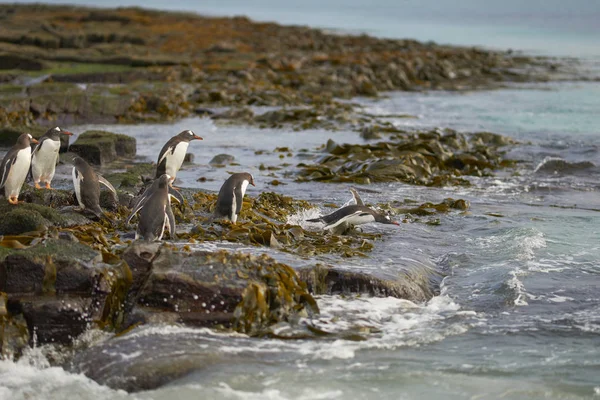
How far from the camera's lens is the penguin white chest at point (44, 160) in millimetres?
9414

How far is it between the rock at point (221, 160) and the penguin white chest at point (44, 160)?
3.99 meters

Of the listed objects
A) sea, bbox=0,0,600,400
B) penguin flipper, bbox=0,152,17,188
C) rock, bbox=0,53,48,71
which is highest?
rock, bbox=0,53,48,71

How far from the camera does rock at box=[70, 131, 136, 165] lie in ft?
41.3

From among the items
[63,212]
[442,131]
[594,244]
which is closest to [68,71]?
[442,131]

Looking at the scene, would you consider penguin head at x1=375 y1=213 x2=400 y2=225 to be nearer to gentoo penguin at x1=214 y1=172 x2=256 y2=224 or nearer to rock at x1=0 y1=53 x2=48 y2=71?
gentoo penguin at x1=214 y1=172 x2=256 y2=224

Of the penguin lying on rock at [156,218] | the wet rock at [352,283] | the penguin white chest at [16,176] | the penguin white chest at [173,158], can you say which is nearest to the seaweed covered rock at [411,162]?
the penguin white chest at [173,158]

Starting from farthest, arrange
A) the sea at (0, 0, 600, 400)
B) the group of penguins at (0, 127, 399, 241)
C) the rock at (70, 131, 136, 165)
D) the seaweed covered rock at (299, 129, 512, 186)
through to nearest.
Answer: the rock at (70, 131, 136, 165)
the seaweed covered rock at (299, 129, 512, 186)
the group of penguins at (0, 127, 399, 241)
the sea at (0, 0, 600, 400)

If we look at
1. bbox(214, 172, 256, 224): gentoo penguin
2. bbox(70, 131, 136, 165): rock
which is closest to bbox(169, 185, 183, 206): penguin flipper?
bbox(214, 172, 256, 224): gentoo penguin

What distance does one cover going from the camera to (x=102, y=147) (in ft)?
41.6

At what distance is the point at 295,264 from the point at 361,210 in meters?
1.73

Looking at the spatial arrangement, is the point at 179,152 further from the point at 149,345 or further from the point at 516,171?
the point at 516,171

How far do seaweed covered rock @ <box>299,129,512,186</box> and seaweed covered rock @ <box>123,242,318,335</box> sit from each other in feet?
18.7

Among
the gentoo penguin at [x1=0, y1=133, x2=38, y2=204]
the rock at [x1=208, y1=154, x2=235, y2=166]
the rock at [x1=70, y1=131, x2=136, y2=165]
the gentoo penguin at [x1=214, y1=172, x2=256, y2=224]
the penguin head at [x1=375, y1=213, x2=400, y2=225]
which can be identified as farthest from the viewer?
the rock at [x1=208, y1=154, x2=235, y2=166]

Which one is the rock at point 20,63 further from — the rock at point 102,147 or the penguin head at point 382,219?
the penguin head at point 382,219
